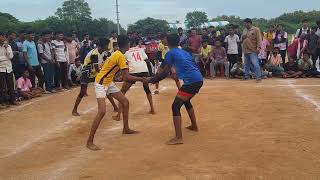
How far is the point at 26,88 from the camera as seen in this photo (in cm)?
1413

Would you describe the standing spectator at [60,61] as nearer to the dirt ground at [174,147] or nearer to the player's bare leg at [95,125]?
the dirt ground at [174,147]

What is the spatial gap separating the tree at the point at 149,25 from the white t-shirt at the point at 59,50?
26.9 meters

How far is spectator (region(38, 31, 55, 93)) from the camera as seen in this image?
48.5 ft

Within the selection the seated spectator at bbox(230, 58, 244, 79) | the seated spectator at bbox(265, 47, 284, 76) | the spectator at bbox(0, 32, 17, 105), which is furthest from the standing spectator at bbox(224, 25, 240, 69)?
the spectator at bbox(0, 32, 17, 105)

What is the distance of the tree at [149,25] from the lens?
142 ft

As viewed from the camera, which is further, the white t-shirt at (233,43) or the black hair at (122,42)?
the white t-shirt at (233,43)

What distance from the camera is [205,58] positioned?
712 inches

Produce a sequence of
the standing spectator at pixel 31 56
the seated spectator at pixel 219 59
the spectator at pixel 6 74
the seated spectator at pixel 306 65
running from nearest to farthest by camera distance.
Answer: the spectator at pixel 6 74, the standing spectator at pixel 31 56, the seated spectator at pixel 306 65, the seated spectator at pixel 219 59

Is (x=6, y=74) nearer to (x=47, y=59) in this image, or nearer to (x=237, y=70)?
(x=47, y=59)

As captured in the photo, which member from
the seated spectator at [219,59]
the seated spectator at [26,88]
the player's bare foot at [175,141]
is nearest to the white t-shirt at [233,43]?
the seated spectator at [219,59]

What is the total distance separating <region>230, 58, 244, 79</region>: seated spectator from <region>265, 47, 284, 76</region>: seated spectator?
0.91 m

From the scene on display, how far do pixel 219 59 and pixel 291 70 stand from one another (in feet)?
8.45

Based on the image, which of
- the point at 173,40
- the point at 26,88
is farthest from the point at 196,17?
the point at 173,40

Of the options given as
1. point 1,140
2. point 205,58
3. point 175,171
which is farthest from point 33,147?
point 205,58
